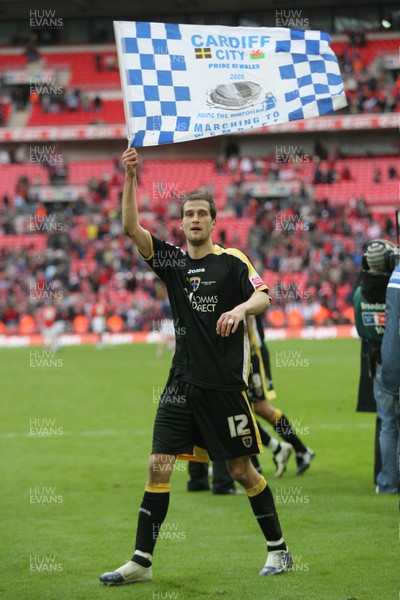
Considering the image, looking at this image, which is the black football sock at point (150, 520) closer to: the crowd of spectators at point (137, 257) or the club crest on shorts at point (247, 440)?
the club crest on shorts at point (247, 440)

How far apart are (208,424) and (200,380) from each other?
0.93ft

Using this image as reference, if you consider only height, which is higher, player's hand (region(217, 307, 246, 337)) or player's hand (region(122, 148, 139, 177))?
player's hand (region(122, 148, 139, 177))

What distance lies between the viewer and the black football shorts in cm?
667

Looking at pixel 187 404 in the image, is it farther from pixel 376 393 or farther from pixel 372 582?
pixel 376 393

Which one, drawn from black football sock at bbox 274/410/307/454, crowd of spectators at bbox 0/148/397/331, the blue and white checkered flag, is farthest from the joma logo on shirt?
crowd of spectators at bbox 0/148/397/331

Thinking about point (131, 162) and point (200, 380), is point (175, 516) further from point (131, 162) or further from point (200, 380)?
point (131, 162)

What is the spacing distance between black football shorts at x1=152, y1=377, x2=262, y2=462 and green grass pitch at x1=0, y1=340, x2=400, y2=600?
2.75 feet

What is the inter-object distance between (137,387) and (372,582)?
14527 millimetres

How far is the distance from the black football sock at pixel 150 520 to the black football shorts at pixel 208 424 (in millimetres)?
266

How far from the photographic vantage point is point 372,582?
648 centimetres

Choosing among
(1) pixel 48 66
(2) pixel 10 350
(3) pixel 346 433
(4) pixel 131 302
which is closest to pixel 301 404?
(3) pixel 346 433

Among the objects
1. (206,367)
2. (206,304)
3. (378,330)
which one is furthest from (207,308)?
(378,330)

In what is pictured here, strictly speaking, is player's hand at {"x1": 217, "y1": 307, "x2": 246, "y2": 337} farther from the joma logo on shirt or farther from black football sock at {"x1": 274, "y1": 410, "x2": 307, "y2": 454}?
black football sock at {"x1": 274, "y1": 410, "x2": 307, "y2": 454}

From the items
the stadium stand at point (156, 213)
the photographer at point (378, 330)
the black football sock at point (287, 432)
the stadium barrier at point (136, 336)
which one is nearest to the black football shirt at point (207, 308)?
the photographer at point (378, 330)
